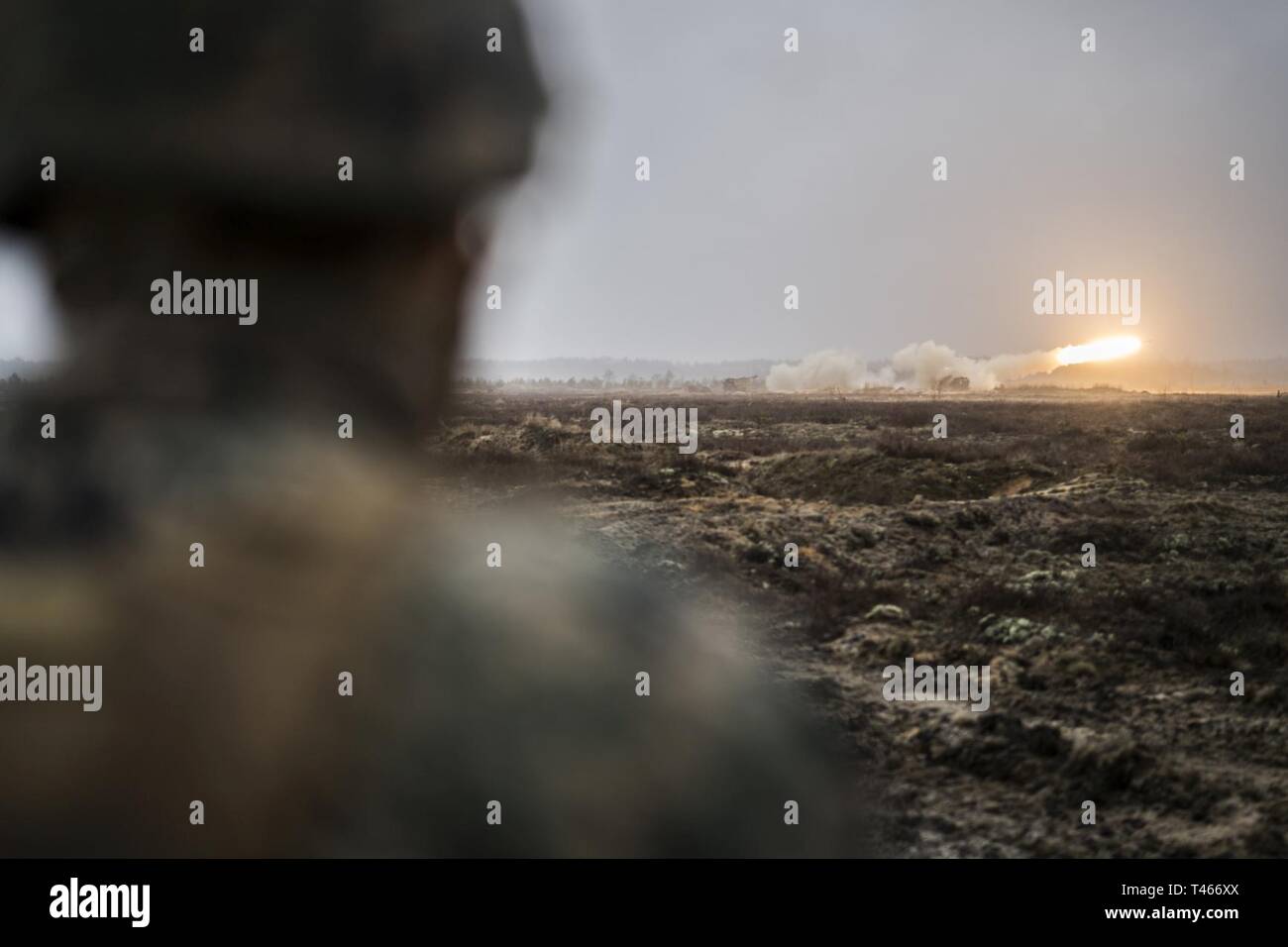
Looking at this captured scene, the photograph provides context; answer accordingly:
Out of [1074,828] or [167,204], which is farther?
[167,204]

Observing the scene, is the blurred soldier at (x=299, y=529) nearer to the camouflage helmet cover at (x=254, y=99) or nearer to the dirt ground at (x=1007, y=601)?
the camouflage helmet cover at (x=254, y=99)

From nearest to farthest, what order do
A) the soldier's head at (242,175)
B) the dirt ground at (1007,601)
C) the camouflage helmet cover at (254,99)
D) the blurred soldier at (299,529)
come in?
1. the blurred soldier at (299,529)
2. the dirt ground at (1007,601)
3. the camouflage helmet cover at (254,99)
4. the soldier's head at (242,175)

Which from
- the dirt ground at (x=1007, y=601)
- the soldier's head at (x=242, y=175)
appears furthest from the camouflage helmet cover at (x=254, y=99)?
the dirt ground at (x=1007, y=601)

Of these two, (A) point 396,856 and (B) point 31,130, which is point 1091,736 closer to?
(A) point 396,856

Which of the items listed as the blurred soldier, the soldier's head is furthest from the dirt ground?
the soldier's head

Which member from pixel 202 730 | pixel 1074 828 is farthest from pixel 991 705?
pixel 202 730

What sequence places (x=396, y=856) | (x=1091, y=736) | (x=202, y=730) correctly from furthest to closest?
1. (x=1091, y=736)
2. (x=202, y=730)
3. (x=396, y=856)

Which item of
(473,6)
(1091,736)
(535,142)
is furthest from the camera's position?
(535,142)
